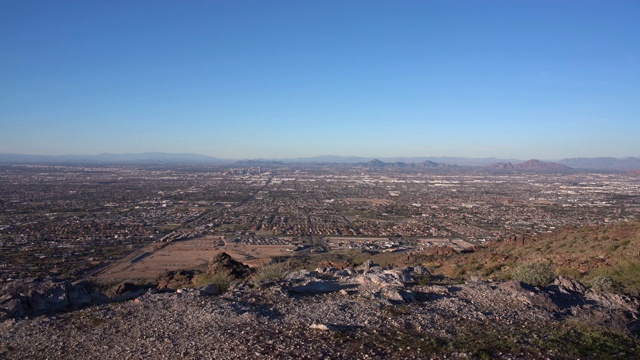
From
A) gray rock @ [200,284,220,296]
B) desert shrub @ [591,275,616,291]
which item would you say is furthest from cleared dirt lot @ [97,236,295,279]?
desert shrub @ [591,275,616,291]

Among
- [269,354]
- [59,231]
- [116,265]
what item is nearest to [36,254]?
[116,265]

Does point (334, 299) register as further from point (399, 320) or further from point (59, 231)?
point (59, 231)

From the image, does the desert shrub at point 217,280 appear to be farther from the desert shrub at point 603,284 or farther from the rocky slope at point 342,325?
the desert shrub at point 603,284

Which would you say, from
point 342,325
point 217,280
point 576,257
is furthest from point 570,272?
point 217,280

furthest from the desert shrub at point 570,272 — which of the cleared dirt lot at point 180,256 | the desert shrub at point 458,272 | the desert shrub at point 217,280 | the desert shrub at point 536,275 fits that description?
the cleared dirt lot at point 180,256

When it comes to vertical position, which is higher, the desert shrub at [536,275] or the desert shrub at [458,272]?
the desert shrub at [536,275]

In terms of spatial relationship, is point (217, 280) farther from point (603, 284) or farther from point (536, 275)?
point (603, 284)
